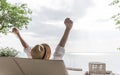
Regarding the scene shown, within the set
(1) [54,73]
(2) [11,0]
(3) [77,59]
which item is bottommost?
(3) [77,59]

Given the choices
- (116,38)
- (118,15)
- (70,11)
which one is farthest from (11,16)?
(70,11)

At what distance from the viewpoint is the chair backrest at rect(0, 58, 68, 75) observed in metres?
1.07

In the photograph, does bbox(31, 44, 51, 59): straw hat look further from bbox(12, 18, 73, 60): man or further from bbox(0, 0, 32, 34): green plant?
bbox(0, 0, 32, 34): green plant

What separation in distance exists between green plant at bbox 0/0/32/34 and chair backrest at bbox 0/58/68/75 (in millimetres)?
3022

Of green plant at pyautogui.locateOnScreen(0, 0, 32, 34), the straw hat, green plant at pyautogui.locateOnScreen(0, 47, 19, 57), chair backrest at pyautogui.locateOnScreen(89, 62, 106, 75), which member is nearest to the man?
the straw hat

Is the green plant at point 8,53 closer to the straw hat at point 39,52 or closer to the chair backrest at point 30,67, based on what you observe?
the chair backrest at point 30,67

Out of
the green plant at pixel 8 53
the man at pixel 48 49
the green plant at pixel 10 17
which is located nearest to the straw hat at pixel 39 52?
the man at pixel 48 49

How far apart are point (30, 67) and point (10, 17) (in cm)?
321

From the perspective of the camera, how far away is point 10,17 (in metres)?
4.23

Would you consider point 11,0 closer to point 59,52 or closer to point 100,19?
point 100,19

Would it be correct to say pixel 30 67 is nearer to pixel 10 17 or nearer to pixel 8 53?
pixel 8 53

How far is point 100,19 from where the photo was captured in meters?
6.61

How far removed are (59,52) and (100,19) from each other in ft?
17.9

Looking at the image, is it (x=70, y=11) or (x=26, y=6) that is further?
(x=70, y=11)
